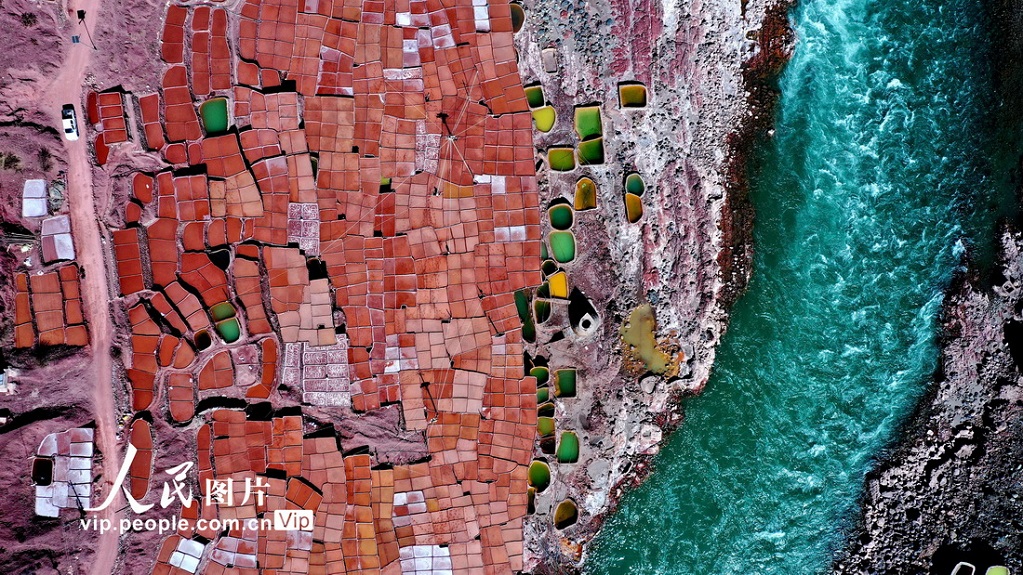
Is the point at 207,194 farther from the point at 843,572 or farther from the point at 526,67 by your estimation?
the point at 843,572

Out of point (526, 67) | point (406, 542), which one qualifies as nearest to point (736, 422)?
point (406, 542)

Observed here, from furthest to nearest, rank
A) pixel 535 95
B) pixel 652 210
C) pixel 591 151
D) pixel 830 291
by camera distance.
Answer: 1. pixel 830 291
2. pixel 652 210
3. pixel 591 151
4. pixel 535 95

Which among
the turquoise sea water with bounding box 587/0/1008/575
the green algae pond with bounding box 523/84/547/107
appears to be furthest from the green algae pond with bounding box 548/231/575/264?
the turquoise sea water with bounding box 587/0/1008/575

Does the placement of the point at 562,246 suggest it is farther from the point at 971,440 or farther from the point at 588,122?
the point at 971,440

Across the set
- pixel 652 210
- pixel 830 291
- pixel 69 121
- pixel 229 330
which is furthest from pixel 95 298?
pixel 830 291

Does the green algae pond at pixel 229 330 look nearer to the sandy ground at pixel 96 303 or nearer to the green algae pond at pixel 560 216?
the sandy ground at pixel 96 303

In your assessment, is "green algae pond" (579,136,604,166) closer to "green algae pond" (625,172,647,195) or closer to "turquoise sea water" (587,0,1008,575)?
"green algae pond" (625,172,647,195)
